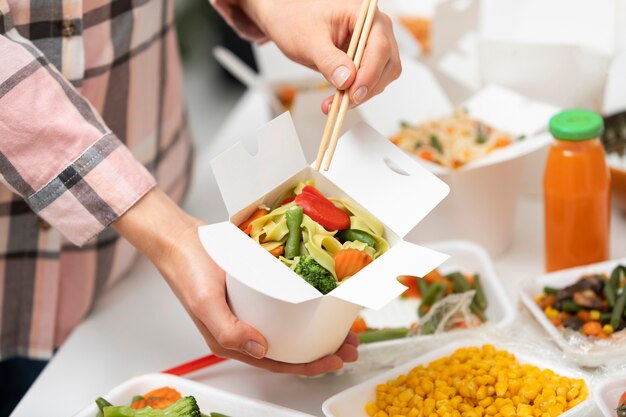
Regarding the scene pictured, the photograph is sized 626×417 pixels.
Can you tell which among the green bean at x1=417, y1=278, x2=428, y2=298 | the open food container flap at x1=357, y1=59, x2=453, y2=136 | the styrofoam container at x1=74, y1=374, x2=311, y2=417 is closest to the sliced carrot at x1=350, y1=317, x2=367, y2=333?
the green bean at x1=417, y1=278, x2=428, y2=298

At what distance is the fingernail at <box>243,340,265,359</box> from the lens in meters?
1.16

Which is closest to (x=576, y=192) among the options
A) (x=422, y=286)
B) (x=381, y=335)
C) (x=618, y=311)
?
(x=618, y=311)

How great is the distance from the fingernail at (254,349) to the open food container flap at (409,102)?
818 millimetres

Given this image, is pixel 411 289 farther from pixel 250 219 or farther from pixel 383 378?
pixel 250 219

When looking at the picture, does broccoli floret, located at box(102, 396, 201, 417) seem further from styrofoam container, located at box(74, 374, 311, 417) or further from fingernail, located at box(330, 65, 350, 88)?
fingernail, located at box(330, 65, 350, 88)

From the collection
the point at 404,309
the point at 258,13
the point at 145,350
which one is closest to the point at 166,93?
the point at 258,13

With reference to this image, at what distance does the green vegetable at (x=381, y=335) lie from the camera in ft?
4.76

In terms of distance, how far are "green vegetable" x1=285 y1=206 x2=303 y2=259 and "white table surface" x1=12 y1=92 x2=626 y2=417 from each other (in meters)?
0.34

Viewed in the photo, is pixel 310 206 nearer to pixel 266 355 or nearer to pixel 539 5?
pixel 266 355

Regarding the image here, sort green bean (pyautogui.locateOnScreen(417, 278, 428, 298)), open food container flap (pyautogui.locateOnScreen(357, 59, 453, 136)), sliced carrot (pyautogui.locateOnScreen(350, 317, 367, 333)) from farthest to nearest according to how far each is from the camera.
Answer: open food container flap (pyautogui.locateOnScreen(357, 59, 453, 136)), green bean (pyautogui.locateOnScreen(417, 278, 428, 298)), sliced carrot (pyautogui.locateOnScreen(350, 317, 367, 333))

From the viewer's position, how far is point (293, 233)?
1.17 m

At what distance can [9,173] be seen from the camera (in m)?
1.27

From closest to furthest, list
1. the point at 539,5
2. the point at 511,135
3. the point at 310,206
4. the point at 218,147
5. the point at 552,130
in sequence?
the point at 310,206, the point at 552,130, the point at 511,135, the point at 539,5, the point at 218,147

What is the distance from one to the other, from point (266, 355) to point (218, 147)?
1.17m
